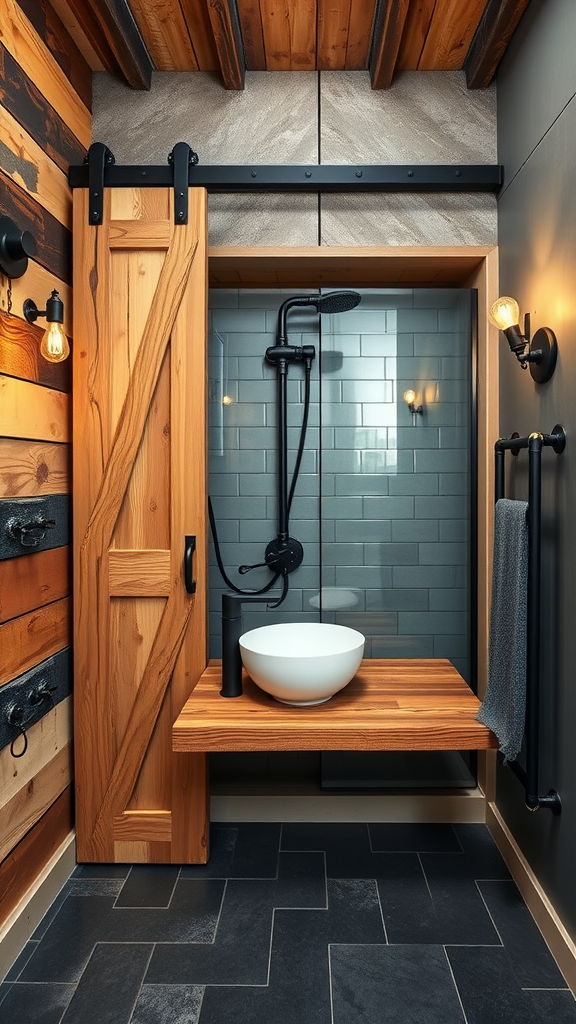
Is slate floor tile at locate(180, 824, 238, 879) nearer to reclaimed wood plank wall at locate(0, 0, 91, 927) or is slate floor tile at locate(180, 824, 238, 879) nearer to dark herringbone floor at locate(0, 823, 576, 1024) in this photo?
dark herringbone floor at locate(0, 823, 576, 1024)

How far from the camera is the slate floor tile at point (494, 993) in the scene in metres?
A: 1.57

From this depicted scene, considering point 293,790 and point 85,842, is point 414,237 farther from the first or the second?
point 85,842

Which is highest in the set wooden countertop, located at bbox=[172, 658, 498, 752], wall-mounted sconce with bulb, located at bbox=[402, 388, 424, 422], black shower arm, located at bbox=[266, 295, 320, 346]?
black shower arm, located at bbox=[266, 295, 320, 346]

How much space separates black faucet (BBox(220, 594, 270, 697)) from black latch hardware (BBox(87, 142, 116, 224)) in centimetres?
138

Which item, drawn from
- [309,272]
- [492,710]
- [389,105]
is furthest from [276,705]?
[389,105]

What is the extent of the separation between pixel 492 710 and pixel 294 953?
88 cm

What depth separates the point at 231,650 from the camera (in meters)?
2.01

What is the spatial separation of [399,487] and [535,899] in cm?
139

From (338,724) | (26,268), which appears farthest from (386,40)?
(338,724)

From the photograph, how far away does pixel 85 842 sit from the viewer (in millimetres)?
2207

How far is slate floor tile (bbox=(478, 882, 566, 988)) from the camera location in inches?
66.7

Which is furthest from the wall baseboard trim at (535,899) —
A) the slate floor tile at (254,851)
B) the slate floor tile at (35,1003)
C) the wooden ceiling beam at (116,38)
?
the wooden ceiling beam at (116,38)

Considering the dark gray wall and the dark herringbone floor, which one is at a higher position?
the dark gray wall

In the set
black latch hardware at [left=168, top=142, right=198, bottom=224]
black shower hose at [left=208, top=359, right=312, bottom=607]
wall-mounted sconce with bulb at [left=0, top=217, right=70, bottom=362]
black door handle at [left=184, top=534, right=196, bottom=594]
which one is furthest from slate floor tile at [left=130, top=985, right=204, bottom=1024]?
black latch hardware at [left=168, top=142, right=198, bottom=224]
